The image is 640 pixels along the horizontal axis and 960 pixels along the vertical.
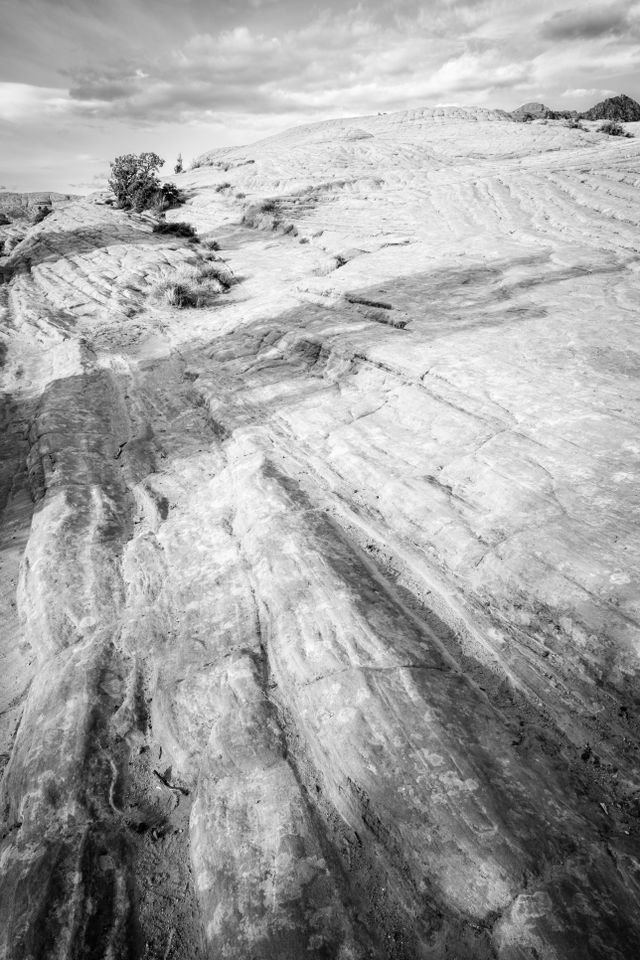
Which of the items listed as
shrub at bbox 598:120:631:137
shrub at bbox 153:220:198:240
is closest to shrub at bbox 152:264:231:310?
shrub at bbox 153:220:198:240

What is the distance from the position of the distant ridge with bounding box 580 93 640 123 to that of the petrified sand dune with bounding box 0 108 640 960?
11235cm

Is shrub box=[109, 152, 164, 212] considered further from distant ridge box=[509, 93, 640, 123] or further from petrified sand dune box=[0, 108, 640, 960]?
distant ridge box=[509, 93, 640, 123]

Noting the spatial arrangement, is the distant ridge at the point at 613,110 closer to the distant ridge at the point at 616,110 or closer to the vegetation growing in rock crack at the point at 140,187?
the distant ridge at the point at 616,110

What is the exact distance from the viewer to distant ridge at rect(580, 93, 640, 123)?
90750 mm

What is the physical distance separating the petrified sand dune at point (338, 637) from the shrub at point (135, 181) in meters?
38.8

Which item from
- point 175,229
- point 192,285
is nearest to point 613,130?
point 175,229

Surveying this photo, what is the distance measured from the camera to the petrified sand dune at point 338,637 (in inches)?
143

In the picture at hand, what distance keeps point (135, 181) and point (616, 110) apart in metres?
102

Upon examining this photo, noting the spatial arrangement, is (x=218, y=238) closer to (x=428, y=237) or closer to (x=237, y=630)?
(x=428, y=237)

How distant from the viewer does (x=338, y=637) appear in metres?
5.41

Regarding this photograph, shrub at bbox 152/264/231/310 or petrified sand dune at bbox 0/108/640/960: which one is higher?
shrub at bbox 152/264/231/310

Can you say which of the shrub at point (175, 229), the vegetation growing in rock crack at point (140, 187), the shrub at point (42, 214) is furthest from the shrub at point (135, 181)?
the shrub at point (175, 229)

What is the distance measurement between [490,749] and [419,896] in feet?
4.37

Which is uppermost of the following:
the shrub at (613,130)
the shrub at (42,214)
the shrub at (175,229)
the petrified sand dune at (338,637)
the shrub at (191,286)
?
the shrub at (613,130)
